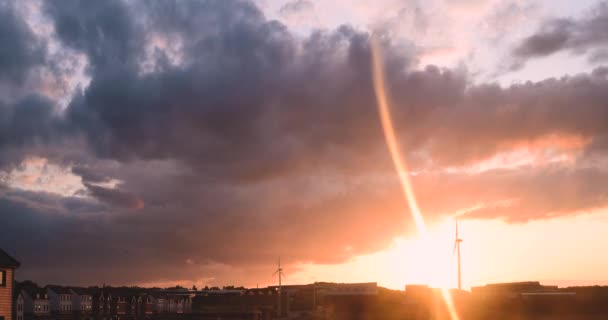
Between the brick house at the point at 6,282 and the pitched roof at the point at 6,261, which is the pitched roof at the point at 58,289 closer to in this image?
the brick house at the point at 6,282

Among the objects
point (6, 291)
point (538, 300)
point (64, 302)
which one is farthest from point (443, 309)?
point (64, 302)

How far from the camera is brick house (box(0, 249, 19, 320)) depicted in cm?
5319

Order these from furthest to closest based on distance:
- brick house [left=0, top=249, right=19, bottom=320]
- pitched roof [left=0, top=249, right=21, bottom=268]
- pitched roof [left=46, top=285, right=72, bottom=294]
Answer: pitched roof [left=46, top=285, right=72, bottom=294] < brick house [left=0, top=249, right=19, bottom=320] < pitched roof [left=0, top=249, right=21, bottom=268]

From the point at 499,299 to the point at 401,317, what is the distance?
40.2ft

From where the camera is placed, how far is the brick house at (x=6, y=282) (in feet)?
174

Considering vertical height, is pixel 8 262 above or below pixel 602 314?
above

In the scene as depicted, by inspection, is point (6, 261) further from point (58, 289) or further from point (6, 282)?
point (58, 289)

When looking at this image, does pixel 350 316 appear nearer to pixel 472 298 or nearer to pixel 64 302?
pixel 472 298

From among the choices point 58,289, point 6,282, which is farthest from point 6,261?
point 58,289

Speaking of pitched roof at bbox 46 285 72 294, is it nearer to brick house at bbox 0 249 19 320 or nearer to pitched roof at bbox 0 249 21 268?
brick house at bbox 0 249 19 320

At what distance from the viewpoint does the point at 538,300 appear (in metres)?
80.2

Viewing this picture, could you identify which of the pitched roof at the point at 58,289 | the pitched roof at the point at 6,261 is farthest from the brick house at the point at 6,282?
the pitched roof at the point at 58,289

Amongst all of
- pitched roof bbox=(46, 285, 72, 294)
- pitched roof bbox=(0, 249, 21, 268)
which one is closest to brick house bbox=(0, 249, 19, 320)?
pitched roof bbox=(0, 249, 21, 268)

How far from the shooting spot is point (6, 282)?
53750mm
